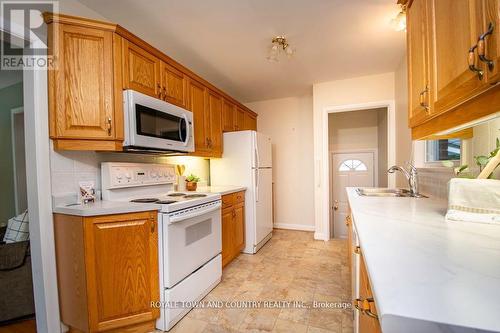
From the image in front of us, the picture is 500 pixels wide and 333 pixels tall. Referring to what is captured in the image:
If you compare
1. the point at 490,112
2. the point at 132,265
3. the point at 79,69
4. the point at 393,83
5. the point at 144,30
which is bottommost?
the point at 132,265

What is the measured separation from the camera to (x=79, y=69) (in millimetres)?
1466

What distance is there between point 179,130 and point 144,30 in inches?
36.8

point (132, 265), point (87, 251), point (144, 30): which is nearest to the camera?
point (87, 251)

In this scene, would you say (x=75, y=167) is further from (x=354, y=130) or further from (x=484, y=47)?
(x=354, y=130)

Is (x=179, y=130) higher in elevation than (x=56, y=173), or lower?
higher

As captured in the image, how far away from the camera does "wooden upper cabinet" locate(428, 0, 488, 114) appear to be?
2.14 ft

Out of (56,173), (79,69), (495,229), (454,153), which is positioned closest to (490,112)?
(495,229)

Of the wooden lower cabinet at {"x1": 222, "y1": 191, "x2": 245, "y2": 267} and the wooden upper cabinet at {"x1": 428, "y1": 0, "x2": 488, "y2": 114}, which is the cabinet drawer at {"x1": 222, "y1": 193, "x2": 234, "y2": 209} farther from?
the wooden upper cabinet at {"x1": 428, "y1": 0, "x2": 488, "y2": 114}

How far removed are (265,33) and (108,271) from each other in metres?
2.27

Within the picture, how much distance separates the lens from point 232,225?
8.32 feet

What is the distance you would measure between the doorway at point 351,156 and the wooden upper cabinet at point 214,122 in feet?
7.60

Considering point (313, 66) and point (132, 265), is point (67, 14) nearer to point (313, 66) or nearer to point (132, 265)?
point (132, 265)

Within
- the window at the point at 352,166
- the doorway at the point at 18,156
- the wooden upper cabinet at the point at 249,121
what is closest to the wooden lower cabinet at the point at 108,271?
the doorway at the point at 18,156

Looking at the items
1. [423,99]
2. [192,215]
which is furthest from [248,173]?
[423,99]
